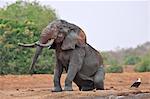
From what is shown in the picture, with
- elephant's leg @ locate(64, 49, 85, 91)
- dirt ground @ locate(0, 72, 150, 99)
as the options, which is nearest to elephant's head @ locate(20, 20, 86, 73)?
elephant's leg @ locate(64, 49, 85, 91)

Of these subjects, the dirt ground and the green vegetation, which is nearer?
the dirt ground

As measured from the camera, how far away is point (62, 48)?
1392 cm

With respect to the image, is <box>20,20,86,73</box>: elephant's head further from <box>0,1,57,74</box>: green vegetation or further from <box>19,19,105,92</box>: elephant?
<box>0,1,57,74</box>: green vegetation

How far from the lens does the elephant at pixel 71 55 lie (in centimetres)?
1372

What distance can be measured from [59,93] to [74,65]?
1135 millimetres

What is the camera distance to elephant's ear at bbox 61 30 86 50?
45.5 feet

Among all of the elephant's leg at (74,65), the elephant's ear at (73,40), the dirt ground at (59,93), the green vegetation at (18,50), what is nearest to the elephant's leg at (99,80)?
the dirt ground at (59,93)

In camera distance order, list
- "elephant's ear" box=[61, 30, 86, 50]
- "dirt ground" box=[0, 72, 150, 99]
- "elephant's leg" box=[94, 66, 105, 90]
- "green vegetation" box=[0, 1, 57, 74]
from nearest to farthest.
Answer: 1. "dirt ground" box=[0, 72, 150, 99]
2. "elephant's ear" box=[61, 30, 86, 50]
3. "elephant's leg" box=[94, 66, 105, 90]
4. "green vegetation" box=[0, 1, 57, 74]

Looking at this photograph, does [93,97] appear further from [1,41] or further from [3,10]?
[3,10]

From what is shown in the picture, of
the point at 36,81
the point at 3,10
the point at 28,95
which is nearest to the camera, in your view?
the point at 28,95

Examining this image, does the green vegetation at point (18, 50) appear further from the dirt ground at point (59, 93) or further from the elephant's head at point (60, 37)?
the elephant's head at point (60, 37)

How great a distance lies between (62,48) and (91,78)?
129 centimetres

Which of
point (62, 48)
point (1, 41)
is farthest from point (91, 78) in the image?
point (1, 41)

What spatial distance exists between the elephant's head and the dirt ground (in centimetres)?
115
